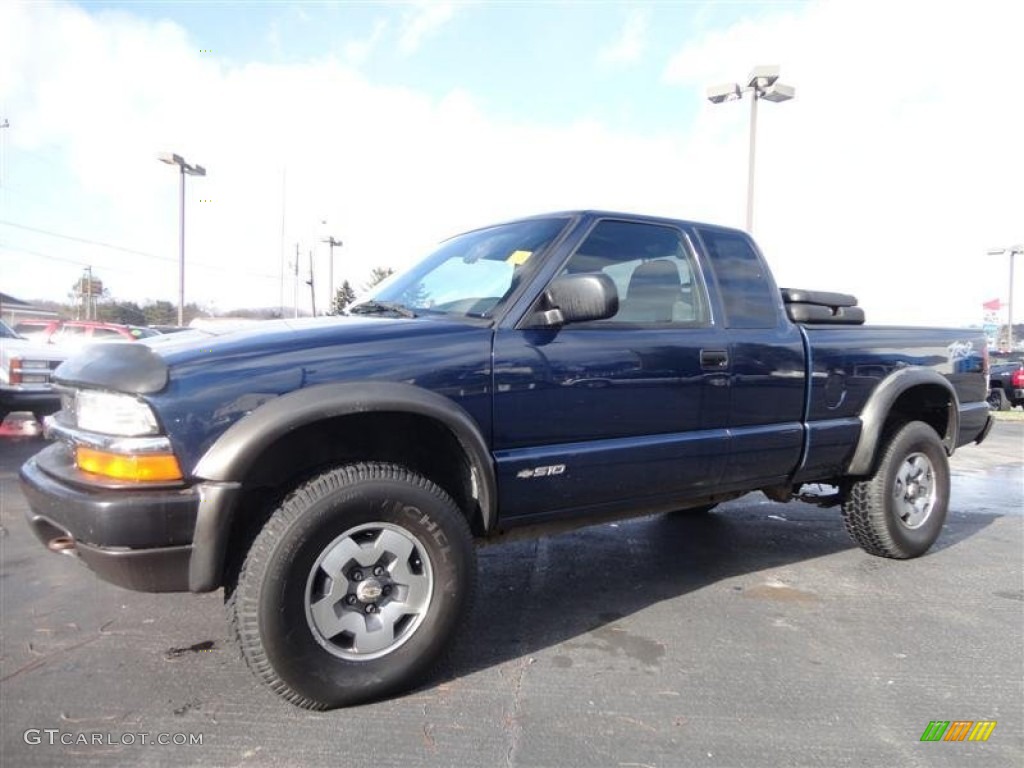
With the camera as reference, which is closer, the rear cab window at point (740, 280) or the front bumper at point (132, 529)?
the front bumper at point (132, 529)

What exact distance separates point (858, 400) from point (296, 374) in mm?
3138

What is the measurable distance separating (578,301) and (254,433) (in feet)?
4.31

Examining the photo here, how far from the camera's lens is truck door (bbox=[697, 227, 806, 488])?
334 cm

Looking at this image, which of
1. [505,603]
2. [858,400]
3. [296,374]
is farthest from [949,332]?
[296,374]

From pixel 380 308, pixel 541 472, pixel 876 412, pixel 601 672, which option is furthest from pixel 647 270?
pixel 601 672

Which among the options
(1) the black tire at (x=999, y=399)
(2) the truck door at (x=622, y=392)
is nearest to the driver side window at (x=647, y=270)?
(2) the truck door at (x=622, y=392)

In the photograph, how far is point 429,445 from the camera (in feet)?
8.91

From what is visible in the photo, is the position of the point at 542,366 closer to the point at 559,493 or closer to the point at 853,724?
the point at 559,493

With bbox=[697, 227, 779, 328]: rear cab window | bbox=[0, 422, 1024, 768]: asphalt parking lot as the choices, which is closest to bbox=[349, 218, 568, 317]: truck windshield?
bbox=[697, 227, 779, 328]: rear cab window

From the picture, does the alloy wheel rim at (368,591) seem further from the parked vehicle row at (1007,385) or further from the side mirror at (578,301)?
the parked vehicle row at (1007,385)

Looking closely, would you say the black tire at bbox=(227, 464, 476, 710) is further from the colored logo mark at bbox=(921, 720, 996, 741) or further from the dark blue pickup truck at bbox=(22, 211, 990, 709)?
the colored logo mark at bbox=(921, 720, 996, 741)

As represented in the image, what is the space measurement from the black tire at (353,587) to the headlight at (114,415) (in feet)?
1.68

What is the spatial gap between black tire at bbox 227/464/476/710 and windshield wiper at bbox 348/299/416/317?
2.73ft

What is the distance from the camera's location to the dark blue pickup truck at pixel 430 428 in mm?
2164
